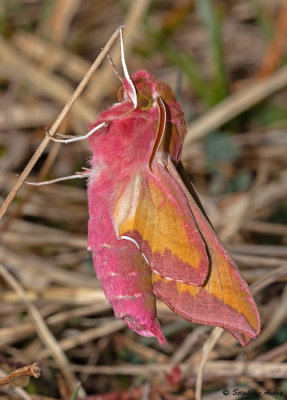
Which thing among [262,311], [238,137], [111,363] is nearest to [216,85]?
[238,137]

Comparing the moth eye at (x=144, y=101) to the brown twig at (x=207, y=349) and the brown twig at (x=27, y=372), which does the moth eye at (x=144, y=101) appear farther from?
the brown twig at (x=207, y=349)

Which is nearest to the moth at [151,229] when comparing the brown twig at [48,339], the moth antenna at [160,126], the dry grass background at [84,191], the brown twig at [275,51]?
the moth antenna at [160,126]

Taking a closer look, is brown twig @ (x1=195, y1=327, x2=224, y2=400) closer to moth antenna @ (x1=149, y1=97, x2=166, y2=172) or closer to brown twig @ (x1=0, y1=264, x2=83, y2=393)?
brown twig @ (x1=0, y1=264, x2=83, y2=393)

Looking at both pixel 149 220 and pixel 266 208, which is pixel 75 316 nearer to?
pixel 149 220

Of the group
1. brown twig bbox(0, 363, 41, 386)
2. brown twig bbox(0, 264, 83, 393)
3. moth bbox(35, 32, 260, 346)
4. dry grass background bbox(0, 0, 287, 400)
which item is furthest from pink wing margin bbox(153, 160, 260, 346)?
brown twig bbox(0, 264, 83, 393)

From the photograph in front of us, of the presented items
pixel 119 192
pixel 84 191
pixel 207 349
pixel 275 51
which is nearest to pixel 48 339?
pixel 207 349

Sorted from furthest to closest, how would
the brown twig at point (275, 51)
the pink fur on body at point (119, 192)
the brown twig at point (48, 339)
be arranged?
the brown twig at point (275, 51) → the brown twig at point (48, 339) → the pink fur on body at point (119, 192)
